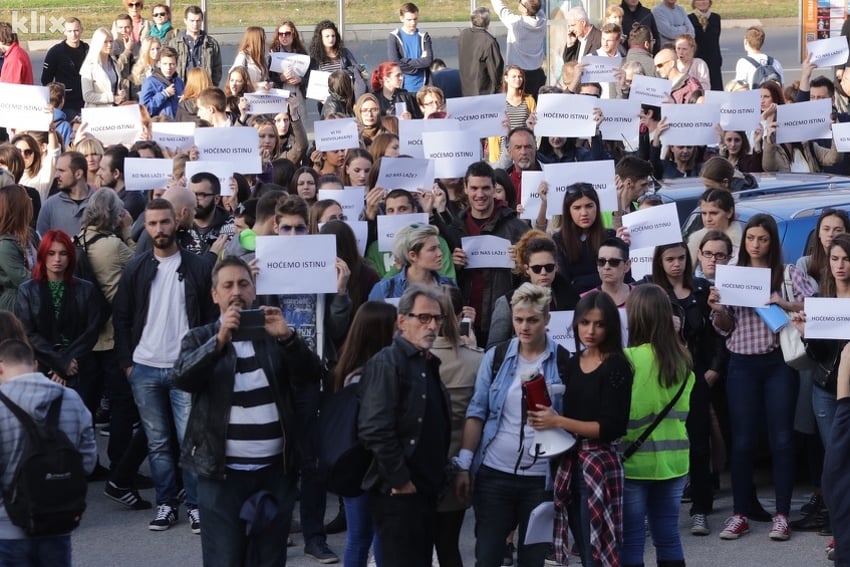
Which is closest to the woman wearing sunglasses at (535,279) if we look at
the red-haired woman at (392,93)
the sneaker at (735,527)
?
the sneaker at (735,527)

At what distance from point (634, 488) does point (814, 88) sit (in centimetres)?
786

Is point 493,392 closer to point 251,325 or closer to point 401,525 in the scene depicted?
point 401,525

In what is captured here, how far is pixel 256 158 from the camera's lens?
1213 cm

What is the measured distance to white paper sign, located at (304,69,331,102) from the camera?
49.7 ft

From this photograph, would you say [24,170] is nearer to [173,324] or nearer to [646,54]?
[173,324]

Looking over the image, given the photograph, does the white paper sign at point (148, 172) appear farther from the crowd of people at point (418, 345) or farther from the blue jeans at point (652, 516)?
the blue jeans at point (652, 516)

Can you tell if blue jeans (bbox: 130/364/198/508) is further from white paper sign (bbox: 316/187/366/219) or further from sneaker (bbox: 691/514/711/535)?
sneaker (bbox: 691/514/711/535)

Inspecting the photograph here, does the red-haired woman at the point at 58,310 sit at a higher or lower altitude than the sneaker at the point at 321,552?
higher

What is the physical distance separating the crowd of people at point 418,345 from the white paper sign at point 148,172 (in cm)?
10

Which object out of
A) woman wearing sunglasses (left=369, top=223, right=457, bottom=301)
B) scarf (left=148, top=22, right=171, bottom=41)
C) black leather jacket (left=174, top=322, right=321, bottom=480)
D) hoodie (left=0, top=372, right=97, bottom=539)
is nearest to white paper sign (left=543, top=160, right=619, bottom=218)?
woman wearing sunglasses (left=369, top=223, right=457, bottom=301)

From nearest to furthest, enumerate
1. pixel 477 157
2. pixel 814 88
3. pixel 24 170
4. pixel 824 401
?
pixel 824 401
pixel 477 157
pixel 24 170
pixel 814 88

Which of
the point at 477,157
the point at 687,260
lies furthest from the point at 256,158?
the point at 687,260

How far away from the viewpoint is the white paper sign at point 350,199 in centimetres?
1094

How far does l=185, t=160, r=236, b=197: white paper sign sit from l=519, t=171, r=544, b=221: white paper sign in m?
2.18
